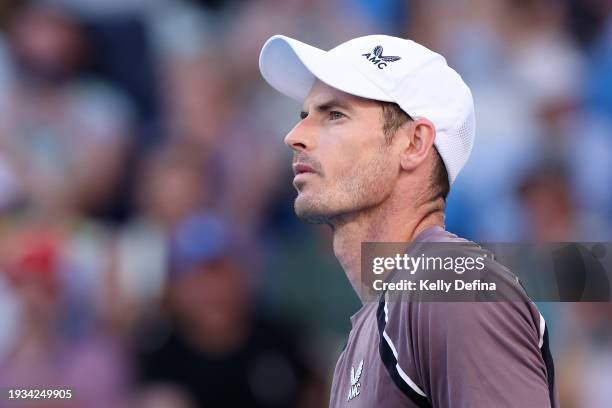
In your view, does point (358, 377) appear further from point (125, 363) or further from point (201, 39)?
point (201, 39)

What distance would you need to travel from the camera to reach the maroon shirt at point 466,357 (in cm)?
208

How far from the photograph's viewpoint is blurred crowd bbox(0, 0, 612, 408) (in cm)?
511

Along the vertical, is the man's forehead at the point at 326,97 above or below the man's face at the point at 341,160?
above

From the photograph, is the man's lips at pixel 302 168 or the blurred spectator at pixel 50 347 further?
the blurred spectator at pixel 50 347

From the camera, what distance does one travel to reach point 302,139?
2.84m

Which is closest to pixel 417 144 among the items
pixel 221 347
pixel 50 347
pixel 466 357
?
pixel 466 357

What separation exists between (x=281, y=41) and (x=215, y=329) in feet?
7.89

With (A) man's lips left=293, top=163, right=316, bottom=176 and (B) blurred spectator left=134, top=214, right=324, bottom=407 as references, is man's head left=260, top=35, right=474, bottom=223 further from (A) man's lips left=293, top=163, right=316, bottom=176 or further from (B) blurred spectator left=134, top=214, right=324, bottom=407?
(B) blurred spectator left=134, top=214, right=324, bottom=407

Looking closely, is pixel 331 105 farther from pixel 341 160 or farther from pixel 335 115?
pixel 341 160

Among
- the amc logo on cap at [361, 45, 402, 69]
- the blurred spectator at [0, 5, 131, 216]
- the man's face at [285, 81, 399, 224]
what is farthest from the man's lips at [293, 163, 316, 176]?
the blurred spectator at [0, 5, 131, 216]

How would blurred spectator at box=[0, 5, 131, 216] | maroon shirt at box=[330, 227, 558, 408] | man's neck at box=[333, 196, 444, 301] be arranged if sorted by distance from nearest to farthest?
maroon shirt at box=[330, 227, 558, 408], man's neck at box=[333, 196, 444, 301], blurred spectator at box=[0, 5, 131, 216]

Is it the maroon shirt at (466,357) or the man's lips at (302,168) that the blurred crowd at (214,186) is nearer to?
the man's lips at (302,168)

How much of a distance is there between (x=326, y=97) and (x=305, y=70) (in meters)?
0.18

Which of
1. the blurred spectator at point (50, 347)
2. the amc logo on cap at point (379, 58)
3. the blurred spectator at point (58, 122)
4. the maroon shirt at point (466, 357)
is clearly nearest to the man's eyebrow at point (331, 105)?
the amc logo on cap at point (379, 58)
